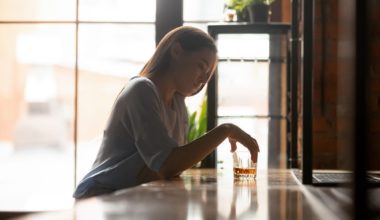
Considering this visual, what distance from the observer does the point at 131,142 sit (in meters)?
1.61

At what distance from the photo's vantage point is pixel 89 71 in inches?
125

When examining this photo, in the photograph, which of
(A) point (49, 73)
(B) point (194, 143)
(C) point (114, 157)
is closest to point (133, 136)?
(C) point (114, 157)

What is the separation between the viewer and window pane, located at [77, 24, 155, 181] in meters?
3.17

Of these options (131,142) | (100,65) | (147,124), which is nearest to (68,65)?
(100,65)

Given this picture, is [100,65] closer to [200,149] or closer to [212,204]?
[200,149]

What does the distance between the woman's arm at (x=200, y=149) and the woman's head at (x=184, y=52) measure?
0.87 ft

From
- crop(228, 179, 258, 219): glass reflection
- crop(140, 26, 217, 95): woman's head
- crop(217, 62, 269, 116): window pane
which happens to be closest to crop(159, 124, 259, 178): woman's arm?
crop(228, 179, 258, 219): glass reflection

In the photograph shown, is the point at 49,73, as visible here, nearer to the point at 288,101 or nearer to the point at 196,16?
the point at 196,16

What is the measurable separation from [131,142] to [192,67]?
298 mm

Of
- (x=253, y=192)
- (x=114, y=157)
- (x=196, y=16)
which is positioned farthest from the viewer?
(x=196, y=16)

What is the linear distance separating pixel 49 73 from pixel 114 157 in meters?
1.97

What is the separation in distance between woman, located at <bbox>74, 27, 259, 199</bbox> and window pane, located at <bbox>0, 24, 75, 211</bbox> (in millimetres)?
1432

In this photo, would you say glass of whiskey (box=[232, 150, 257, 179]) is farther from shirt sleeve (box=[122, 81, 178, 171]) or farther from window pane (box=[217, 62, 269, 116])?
window pane (box=[217, 62, 269, 116])

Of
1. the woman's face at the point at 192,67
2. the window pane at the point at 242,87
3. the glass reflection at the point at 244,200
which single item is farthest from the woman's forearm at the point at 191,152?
the window pane at the point at 242,87
